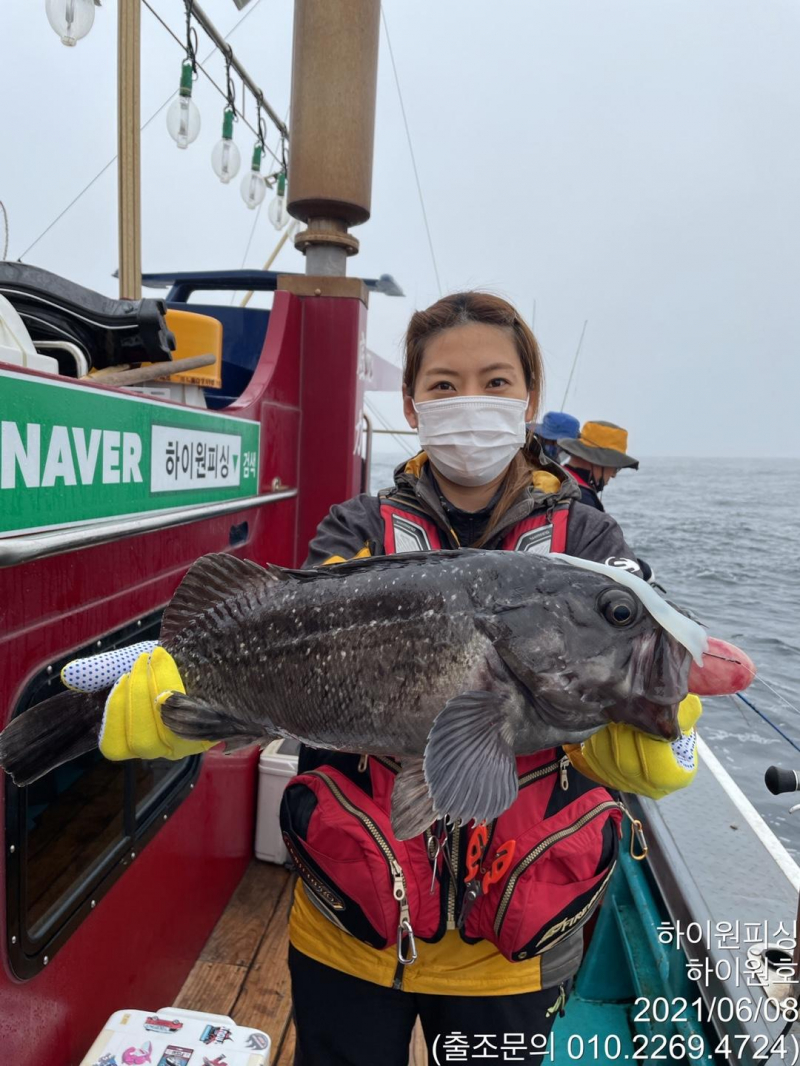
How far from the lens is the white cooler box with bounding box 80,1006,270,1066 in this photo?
2.26 metres

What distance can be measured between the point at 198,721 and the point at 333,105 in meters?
4.17

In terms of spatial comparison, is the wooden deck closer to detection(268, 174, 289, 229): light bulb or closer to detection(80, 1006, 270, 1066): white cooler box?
detection(80, 1006, 270, 1066): white cooler box

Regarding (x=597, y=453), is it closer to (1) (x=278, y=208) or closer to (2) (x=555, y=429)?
(2) (x=555, y=429)

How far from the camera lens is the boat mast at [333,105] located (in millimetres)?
4336

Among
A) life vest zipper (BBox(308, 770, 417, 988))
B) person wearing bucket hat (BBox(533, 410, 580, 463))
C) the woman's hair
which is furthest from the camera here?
person wearing bucket hat (BBox(533, 410, 580, 463))

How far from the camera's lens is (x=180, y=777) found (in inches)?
123

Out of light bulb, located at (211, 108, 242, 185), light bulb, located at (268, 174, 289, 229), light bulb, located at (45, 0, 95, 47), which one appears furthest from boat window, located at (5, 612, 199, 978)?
light bulb, located at (268, 174, 289, 229)

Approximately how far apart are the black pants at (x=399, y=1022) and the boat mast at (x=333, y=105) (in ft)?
14.1

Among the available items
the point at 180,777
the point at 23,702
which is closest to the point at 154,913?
the point at 180,777

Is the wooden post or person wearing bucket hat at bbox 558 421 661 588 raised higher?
the wooden post

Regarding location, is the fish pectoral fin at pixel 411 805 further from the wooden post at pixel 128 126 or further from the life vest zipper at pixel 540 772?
the wooden post at pixel 128 126

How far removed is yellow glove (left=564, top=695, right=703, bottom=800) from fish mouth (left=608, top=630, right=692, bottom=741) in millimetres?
87

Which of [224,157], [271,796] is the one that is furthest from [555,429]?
[271,796]

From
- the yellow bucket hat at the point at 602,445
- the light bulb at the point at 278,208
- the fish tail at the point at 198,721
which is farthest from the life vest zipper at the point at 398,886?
the light bulb at the point at 278,208
